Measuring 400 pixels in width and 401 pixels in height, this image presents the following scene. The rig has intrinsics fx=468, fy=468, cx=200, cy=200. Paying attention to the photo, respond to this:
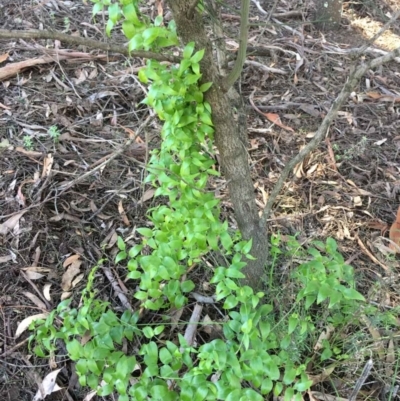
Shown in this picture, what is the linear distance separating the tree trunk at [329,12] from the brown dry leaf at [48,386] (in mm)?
2691

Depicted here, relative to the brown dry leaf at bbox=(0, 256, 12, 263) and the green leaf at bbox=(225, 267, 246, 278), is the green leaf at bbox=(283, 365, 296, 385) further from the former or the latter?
the brown dry leaf at bbox=(0, 256, 12, 263)

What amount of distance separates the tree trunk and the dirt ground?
5.0 inches

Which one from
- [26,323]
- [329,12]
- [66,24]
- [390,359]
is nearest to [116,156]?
[26,323]

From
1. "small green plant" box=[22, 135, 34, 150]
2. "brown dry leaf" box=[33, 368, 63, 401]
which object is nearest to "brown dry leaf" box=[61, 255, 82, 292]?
"brown dry leaf" box=[33, 368, 63, 401]

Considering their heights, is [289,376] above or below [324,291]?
below

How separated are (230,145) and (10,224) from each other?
1069mm

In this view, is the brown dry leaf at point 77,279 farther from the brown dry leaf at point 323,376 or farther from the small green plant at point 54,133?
the brown dry leaf at point 323,376

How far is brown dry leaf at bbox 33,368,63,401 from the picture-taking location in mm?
1608

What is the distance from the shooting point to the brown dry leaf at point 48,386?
1.61 meters

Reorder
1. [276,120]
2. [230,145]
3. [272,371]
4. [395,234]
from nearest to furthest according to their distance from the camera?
1. [272,371]
2. [230,145]
3. [395,234]
4. [276,120]

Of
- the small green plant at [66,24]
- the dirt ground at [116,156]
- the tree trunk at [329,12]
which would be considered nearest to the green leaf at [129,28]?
the dirt ground at [116,156]

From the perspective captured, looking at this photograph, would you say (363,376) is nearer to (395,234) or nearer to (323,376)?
(323,376)

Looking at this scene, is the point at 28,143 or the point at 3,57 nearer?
the point at 28,143

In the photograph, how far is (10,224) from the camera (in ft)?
6.51
